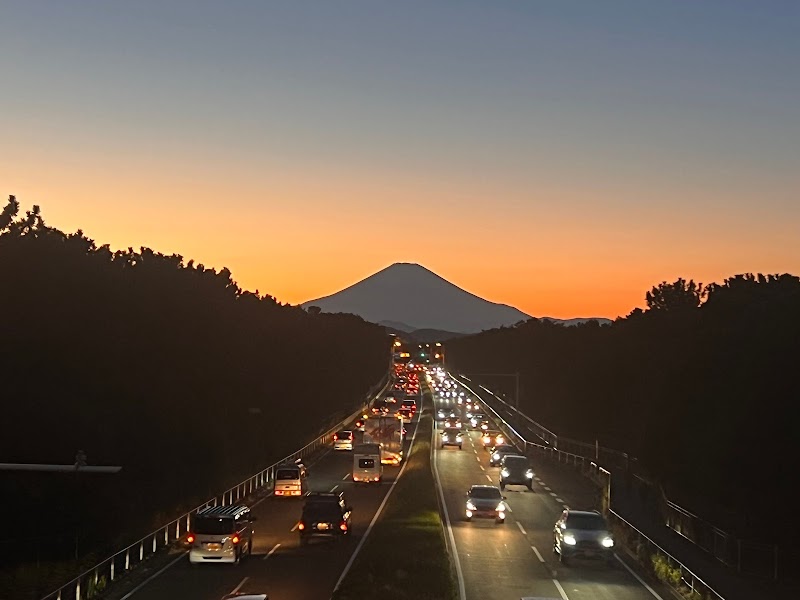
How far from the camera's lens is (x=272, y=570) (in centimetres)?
3278

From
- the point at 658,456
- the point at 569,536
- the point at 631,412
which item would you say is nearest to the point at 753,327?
the point at 658,456

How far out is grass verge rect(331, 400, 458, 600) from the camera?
25297mm

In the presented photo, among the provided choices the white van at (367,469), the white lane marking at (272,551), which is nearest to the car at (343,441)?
the white van at (367,469)

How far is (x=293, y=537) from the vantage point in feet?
135

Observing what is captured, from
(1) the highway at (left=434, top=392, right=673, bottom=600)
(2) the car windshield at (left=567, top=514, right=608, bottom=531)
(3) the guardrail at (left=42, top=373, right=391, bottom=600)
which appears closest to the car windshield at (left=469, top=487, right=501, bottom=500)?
(1) the highway at (left=434, top=392, right=673, bottom=600)

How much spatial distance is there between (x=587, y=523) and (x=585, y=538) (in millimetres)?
771

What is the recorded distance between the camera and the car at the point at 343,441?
9281 cm

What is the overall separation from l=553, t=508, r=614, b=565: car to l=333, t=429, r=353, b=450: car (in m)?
56.6

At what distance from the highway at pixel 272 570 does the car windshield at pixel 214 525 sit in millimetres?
1099

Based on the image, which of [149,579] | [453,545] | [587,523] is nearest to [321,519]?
[453,545]

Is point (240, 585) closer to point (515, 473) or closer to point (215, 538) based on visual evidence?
point (215, 538)

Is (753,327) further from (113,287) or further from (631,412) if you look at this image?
(113,287)

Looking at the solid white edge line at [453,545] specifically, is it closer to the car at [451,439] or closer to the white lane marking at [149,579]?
the white lane marking at [149,579]

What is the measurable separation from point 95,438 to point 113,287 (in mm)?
26117
